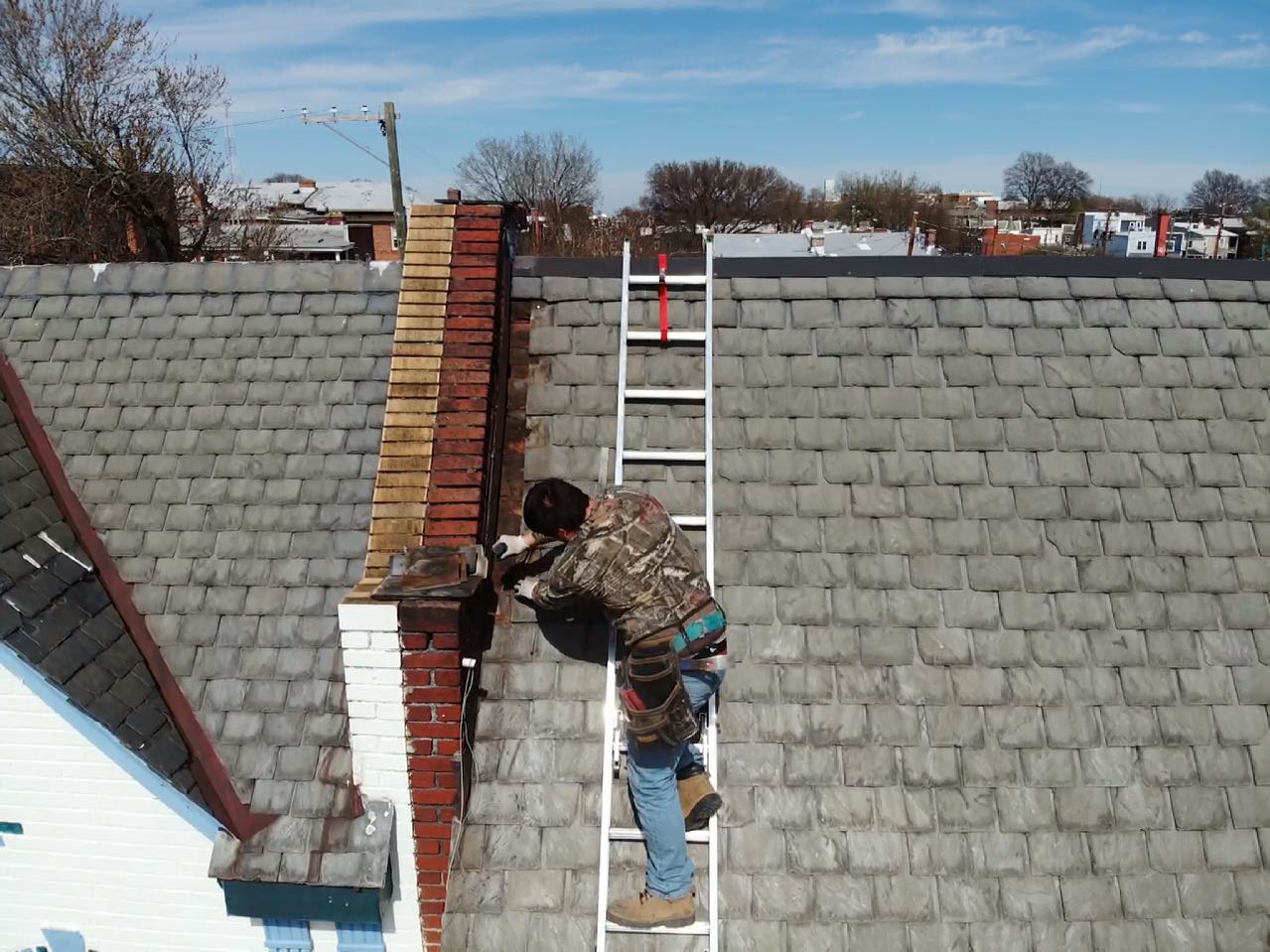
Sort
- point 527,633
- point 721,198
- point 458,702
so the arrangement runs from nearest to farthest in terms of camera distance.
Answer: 1. point 458,702
2. point 527,633
3. point 721,198

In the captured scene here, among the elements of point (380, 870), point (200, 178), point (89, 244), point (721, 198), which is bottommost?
point (380, 870)

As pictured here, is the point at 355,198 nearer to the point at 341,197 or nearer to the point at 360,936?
the point at 341,197

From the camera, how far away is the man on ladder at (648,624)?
12.9ft

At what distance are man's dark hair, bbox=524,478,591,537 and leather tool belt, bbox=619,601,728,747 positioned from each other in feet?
2.12

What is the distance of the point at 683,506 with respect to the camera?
491 cm

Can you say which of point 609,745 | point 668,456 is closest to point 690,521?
point 668,456

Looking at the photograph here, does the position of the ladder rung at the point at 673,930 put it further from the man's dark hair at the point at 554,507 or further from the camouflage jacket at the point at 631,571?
the man's dark hair at the point at 554,507

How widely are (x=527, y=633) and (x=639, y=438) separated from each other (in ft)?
4.26

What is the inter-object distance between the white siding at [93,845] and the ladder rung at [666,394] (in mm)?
3176

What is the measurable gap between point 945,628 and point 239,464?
4243 millimetres

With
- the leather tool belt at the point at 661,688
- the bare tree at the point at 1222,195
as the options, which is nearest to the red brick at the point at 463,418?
the leather tool belt at the point at 661,688

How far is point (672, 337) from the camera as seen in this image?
535 centimetres

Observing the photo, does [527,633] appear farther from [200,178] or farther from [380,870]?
[200,178]

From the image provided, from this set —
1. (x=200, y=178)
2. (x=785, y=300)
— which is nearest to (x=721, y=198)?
(x=200, y=178)
